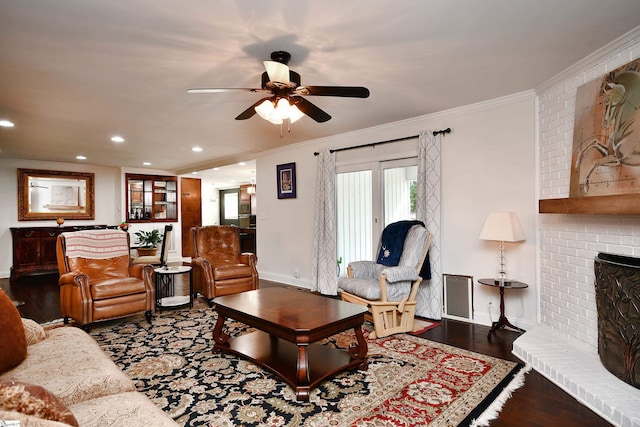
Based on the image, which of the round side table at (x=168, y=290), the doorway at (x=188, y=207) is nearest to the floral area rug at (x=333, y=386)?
the round side table at (x=168, y=290)

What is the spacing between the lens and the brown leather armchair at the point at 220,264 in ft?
14.3

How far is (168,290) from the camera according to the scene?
4734mm

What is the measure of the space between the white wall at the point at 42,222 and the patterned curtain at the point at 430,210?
705 centimetres

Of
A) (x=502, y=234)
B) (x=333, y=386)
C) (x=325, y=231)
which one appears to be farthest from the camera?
(x=325, y=231)

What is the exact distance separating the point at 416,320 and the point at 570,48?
2.78m

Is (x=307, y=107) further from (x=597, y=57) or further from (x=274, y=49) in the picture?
(x=597, y=57)

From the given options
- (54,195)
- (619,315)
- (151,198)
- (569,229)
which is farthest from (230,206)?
(619,315)

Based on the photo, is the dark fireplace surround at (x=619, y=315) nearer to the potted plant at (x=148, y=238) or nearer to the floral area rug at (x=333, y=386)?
the floral area rug at (x=333, y=386)

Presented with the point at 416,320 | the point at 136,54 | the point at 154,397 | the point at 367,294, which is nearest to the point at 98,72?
the point at 136,54

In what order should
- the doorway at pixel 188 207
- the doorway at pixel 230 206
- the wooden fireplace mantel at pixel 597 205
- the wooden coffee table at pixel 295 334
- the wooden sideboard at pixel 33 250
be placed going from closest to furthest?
the wooden fireplace mantel at pixel 597 205
the wooden coffee table at pixel 295 334
the wooden sideboard at pixel 33 250
the doorway at pixel 188 207
the doorway at pixel 230 206

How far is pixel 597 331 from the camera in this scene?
2533 mm

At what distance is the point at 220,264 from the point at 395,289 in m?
2.56

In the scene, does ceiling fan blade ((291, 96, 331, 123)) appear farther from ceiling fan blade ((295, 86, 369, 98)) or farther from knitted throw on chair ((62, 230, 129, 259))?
knitted throw on chair ((62, 230, 129, 259))

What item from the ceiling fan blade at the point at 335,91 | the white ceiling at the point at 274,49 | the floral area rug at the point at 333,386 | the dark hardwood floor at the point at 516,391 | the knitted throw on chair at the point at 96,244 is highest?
the white ceiling at the point at 274,49
